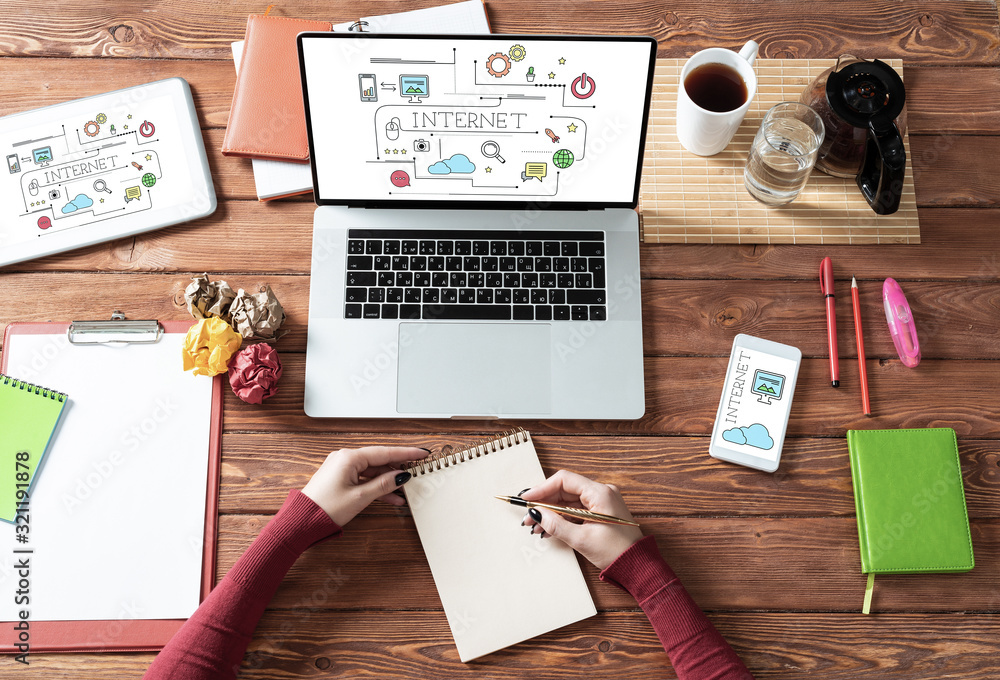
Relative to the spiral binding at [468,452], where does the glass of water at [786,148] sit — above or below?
above

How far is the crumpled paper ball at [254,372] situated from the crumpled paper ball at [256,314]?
2 cm

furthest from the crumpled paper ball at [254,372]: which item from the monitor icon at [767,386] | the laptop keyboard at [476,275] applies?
the monitor icon at [767,386]

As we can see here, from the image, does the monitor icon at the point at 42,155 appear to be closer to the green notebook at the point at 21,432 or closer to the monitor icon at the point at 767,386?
the green notebook at the point at 21,432

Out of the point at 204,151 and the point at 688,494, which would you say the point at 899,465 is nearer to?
the point at 688,494

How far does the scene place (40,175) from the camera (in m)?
1.05

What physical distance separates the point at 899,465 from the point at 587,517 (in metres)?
0.46

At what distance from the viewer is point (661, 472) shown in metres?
0.97

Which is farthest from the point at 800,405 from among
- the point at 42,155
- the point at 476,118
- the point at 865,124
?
the point at 42,155

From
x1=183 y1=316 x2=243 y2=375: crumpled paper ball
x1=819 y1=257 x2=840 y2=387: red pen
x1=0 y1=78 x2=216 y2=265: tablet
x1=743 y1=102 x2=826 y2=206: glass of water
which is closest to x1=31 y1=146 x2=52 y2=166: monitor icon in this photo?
x1=0 y1=78 x2=216 y2=265: tablet

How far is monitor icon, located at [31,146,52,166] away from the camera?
1.06 m

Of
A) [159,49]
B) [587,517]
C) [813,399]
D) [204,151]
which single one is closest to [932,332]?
[813,399]

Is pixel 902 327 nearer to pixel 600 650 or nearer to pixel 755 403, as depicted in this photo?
pixel 755 403

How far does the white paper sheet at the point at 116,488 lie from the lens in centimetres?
90

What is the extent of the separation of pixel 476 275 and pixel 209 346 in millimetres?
390
